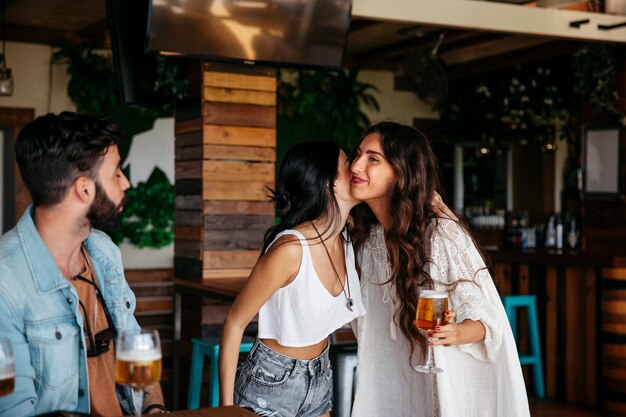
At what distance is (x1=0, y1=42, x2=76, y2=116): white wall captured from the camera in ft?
24.1

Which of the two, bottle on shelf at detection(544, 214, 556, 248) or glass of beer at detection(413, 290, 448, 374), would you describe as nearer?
glass of beer at detection(413, 290, 448, 374)

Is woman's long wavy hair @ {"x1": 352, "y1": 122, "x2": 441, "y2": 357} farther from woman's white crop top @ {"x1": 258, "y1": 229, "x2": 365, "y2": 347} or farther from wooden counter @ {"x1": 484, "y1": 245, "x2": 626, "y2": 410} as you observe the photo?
wooden counter @ {"x1": 484, "y1": 245, "x2": 626, "y2": 410}

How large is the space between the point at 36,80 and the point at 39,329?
5.87 m

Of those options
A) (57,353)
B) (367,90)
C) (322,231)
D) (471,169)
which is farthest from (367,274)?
(471,169)

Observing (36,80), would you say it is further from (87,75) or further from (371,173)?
(371,173)

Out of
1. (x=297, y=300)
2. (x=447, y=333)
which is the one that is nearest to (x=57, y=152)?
(x=297, y=300)

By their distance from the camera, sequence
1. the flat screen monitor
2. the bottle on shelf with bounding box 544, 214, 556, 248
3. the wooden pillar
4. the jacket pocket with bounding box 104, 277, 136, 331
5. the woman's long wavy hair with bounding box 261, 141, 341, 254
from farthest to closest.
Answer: the bottle on shelf with bounding box 544, 214, 556, 248, the wooden pillar, the flat screen monitor, the woman's long wavy hair with bounding box 261, 141, 341, 254, the jacket pocket with bounding box 104, 277, 136, 331

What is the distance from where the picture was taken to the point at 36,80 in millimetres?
7438

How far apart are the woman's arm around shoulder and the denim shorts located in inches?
3.2

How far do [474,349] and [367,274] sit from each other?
0.44 metres

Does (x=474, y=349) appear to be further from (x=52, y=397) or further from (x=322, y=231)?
(x=52, y=397)

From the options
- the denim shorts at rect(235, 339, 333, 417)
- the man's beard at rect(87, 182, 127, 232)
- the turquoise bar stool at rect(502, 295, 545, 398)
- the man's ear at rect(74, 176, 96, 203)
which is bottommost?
the turquoise bar stool at rect(502, 295, 545, 398)

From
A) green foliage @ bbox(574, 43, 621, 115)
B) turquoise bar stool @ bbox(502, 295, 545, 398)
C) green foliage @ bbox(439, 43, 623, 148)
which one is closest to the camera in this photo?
turquoise bar stool @ bbox(502, 295, 545, 398)

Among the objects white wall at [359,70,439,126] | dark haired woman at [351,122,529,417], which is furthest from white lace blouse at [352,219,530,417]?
white wall at [359,70,439,126]
